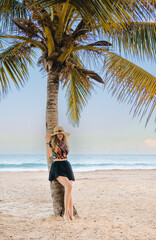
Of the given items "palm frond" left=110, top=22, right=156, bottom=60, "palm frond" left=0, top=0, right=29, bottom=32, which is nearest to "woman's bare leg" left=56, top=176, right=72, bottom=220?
"palm frond" left=110, top=22, right=156, bottom=60

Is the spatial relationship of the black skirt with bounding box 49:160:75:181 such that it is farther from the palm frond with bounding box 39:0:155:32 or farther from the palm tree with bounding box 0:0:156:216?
the palm frond with bounding box 39:0:155:32

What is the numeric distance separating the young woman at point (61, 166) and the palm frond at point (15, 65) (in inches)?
74.7

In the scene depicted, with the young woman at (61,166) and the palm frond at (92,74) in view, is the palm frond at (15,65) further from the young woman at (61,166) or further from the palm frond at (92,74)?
the young woman at (61,166)

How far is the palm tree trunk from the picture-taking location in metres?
4.30

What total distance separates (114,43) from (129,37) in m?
0.34

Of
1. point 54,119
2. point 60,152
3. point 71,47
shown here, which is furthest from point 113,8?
point 60,152

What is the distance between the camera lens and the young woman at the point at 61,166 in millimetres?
4047

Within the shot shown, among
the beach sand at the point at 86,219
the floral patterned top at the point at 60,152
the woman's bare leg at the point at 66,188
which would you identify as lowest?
the beach sand at the point at 86,219

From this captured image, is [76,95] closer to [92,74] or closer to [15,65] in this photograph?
[92,74]

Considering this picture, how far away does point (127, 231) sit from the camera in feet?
12.1

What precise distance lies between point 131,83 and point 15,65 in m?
2.71

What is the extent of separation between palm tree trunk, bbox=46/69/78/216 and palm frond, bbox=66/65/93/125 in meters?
1.11

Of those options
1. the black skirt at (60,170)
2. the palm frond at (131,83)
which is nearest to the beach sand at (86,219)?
→ the black skirt at (60,170)

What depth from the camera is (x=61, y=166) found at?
4.11m
